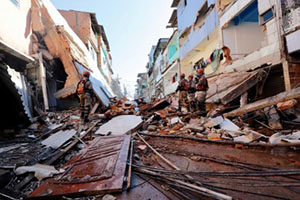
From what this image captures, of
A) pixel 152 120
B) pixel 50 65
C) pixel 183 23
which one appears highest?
pixel 183 23

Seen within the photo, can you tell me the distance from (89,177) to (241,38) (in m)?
9.51

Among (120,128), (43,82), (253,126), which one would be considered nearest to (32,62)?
(43,82)

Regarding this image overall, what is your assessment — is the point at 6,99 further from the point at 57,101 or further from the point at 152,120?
the point at 57,101

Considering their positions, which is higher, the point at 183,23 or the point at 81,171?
the point at 183,23

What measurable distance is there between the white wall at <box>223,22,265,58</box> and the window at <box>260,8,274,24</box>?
7.18 ft

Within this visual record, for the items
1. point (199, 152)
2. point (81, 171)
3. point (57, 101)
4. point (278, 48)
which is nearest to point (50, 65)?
point (57, 101)

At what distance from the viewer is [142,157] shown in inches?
102

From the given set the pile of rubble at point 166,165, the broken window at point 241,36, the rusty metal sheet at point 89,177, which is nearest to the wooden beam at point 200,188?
the pile of rubble at point 166,165

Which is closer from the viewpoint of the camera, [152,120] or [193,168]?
[193,168]

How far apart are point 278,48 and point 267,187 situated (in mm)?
5631

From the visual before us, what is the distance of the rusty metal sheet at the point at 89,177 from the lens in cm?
150

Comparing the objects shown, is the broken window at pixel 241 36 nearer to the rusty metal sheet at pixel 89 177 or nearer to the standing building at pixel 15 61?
the rusty metal sheet at pixel 89 177

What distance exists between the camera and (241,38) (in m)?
8.09

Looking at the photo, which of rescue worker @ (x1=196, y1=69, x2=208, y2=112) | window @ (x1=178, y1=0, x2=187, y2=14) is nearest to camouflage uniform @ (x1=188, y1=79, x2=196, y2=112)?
rescue worker @ (x1=196, y1=69, x2=208, y2=112)
